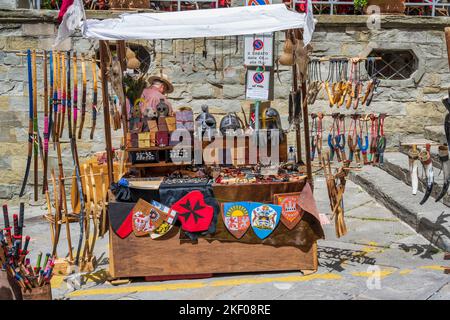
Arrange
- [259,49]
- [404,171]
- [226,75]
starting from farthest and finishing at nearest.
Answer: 1. [226,75]
2. [259,49]
3. [404,171]

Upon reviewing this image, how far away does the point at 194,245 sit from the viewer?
5.49 m

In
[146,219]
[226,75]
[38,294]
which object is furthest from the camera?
[226,75]

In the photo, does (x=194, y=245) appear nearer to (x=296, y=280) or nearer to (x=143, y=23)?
(x=296, y=280)

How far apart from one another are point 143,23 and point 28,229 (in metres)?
3.64

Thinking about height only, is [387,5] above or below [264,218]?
above

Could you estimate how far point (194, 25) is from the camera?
5434mm

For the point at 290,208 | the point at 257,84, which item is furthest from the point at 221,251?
the point at 257,84

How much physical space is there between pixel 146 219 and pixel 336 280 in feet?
6.14

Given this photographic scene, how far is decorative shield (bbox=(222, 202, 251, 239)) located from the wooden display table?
5 cm

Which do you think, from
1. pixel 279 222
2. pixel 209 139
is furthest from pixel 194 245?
pixel 209 139

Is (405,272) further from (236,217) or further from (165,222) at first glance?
(165,222)

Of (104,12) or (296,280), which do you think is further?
(104,12)

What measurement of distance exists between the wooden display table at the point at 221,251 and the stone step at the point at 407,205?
5.29ft

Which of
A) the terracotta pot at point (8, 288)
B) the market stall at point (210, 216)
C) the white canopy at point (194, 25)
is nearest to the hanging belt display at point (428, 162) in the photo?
the market stall at point (210, 216)
